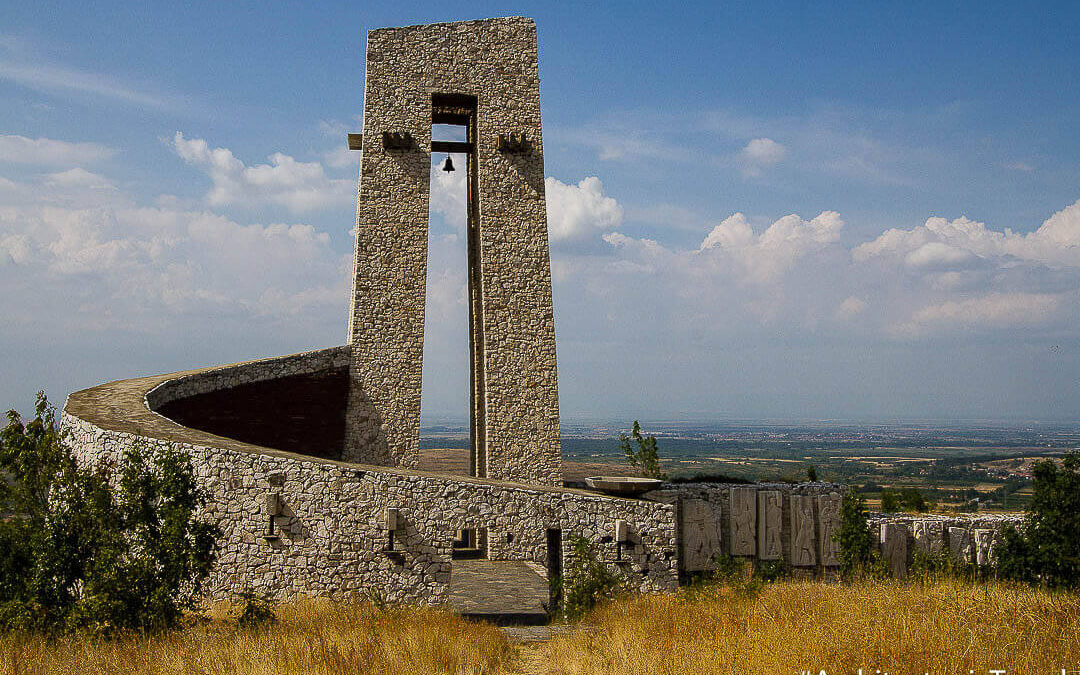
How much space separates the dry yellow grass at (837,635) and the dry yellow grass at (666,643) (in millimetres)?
19

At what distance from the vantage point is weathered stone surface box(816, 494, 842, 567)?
48.4 feet

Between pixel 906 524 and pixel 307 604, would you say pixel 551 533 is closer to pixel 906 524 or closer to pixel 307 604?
pixel 307 604

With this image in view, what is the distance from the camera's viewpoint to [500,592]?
51.0ft

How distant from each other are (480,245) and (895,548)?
1217 cm

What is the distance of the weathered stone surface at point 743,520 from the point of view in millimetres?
14383

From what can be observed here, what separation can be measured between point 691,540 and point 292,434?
10353mm

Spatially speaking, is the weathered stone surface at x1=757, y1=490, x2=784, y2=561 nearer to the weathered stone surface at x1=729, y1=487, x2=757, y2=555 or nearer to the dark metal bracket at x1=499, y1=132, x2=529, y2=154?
the weathered stone surface at x1=729, y1=487, x2=757, y2=555

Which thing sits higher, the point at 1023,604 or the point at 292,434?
the point at 292,434

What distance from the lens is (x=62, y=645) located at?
9.58m

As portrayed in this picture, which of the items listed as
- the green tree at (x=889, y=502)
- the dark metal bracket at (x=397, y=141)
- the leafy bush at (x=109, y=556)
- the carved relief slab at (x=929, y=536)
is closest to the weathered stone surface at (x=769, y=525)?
the carved relief slab at (x=929, y=536)

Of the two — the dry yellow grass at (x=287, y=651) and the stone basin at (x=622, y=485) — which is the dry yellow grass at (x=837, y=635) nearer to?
the dry yellow grass at (x=287, y=651)

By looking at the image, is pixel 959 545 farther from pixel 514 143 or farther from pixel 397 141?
pixel 397 141

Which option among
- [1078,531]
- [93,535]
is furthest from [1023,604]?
[93,535]

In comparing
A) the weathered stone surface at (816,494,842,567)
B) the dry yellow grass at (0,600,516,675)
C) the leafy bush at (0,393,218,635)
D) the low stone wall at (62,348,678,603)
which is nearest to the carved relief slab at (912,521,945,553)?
the weathered stone surface at (816,494,842,567)
